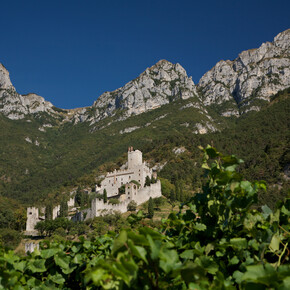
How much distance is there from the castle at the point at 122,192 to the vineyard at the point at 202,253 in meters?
44.8

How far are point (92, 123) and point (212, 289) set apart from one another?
628 ft

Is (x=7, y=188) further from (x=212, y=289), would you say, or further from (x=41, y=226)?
(x=212, y=289)

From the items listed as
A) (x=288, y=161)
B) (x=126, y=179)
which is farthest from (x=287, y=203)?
(x=288, y=161)

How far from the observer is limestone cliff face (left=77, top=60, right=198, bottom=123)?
562ft

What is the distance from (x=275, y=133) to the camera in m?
91.2

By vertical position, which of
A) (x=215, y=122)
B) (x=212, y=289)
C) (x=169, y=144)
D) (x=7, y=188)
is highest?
(x=215, y=122)

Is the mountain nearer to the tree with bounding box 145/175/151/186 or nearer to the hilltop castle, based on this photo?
the hilltop castle

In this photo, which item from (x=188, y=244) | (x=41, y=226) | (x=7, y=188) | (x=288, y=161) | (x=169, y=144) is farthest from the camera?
(x=7, y=188)

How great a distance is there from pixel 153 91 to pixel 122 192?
129 m

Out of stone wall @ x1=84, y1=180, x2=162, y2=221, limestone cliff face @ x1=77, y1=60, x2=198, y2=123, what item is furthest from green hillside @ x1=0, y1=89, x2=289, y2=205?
stone wall @ x1=84, y1=180, x2=162, y2=221

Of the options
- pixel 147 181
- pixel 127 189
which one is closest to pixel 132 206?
pixel 127 189

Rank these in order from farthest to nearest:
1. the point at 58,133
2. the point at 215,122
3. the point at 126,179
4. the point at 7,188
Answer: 1. the point at 58,133
2. the point at 215,122
3. the point at 7,188
4. the point at 126,179

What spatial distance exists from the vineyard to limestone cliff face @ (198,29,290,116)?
515 feet

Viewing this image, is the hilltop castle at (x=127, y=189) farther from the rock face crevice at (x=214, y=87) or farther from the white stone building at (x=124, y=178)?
the rock face crevice at (x=214, y=87)
